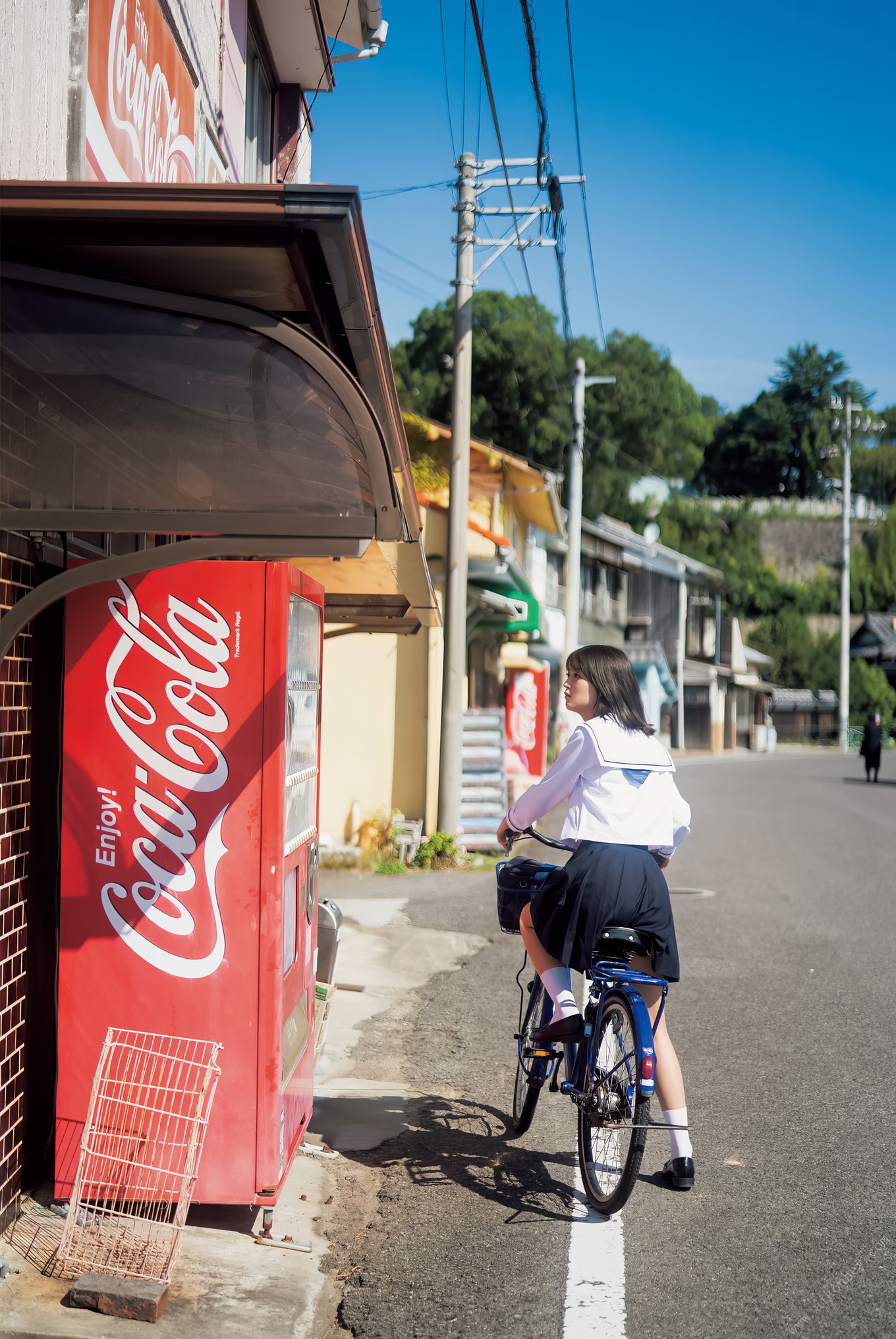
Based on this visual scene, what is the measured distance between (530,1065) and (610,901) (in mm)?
970

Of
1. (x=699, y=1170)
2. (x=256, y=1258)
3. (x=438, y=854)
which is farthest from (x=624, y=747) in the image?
(x=438, y=854)

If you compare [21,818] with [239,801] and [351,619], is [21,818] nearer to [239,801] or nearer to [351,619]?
[239,801]

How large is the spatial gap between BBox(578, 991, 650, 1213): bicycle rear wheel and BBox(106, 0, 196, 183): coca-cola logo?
3.94m

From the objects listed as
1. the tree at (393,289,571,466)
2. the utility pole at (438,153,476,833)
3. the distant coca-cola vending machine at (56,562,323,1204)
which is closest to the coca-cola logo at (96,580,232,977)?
the distant coca-cola vending machine at (56,562,323,1204)

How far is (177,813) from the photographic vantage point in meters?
3.77

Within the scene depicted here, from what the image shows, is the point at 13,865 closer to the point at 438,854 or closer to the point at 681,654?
the point at 438,854

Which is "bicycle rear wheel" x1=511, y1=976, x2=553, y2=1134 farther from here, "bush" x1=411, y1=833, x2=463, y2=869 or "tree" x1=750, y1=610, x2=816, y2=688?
"tree" x1=750, y1=610, x2=816, y2=688

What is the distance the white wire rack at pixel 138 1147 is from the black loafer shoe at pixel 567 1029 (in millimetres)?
1197

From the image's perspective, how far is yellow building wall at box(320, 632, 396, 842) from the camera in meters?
13.3

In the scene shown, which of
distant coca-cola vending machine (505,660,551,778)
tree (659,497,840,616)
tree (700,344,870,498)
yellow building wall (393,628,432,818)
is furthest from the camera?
tree (700,344,870,498)

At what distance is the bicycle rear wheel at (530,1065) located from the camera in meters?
4.38

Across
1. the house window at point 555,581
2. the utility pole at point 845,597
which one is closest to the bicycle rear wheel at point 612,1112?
the house window at point 555,581

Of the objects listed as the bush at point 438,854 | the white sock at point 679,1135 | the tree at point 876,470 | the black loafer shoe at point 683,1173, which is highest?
the tree at point 876,470

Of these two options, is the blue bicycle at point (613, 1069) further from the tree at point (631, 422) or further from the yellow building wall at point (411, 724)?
the tree at point (631, 422)
